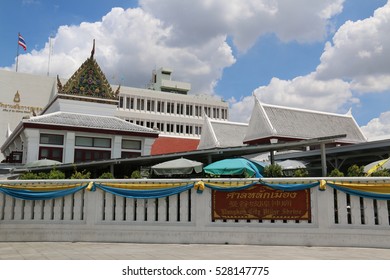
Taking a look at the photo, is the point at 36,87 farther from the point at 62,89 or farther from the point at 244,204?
the point at 244,204

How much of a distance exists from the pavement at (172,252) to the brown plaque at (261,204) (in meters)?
1.00

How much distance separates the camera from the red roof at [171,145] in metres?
50.0

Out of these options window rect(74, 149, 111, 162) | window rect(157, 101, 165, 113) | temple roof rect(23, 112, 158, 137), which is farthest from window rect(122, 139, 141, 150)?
window rect(157, 101, 165, 113)

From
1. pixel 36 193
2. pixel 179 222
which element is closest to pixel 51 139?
pixel 36 193

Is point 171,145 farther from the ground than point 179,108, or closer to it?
closer to it

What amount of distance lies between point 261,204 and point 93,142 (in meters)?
23.3

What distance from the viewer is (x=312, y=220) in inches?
469

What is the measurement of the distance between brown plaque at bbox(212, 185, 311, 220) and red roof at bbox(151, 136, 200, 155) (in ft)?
123

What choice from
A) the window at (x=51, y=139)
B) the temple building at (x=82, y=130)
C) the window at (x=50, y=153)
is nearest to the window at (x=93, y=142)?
the temple building at (x=82, y=130)

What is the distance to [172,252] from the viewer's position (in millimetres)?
10383

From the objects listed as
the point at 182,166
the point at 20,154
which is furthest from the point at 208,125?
the point at 182,166

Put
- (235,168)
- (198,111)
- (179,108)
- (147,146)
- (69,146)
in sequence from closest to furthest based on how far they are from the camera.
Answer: (235,168), (69,146), (147,146), (179,108), (198,111)

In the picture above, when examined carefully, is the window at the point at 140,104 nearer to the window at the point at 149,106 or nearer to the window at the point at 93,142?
the window at the point at 149,106

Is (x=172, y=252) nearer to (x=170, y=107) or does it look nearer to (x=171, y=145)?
(x=171, y=145)
